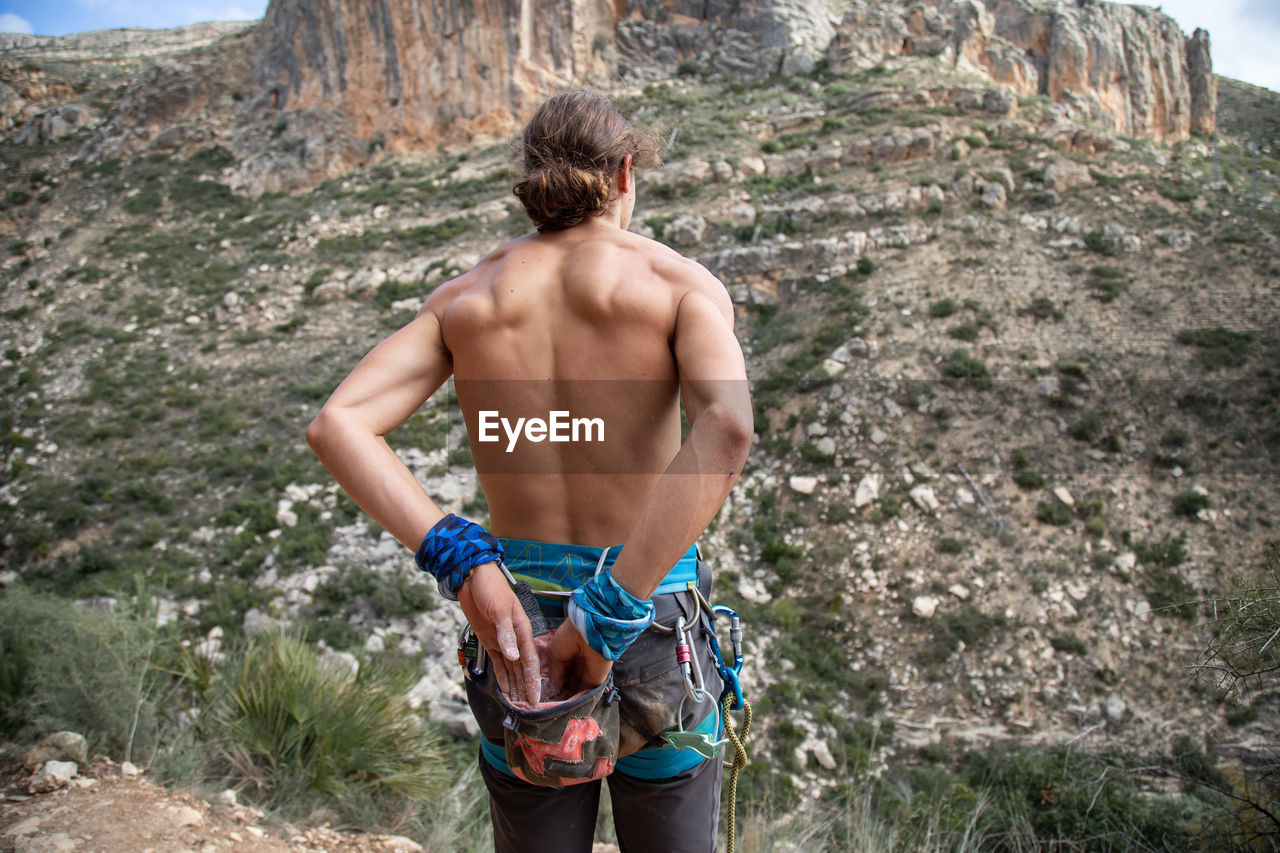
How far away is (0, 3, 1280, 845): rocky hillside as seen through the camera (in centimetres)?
722

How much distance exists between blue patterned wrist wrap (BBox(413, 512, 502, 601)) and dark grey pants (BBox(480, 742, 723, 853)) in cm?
55

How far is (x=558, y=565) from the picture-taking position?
1.33 metres

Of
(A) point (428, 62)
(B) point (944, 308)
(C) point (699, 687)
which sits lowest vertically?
(B) point (944, 308)

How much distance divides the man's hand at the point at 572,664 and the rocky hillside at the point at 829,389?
4.84 m

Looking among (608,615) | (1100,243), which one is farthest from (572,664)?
(1100,243)

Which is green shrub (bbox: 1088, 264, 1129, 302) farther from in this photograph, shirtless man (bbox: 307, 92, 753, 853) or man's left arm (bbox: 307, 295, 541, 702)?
man's left arm (bbox: 307, 295, 541, 702)

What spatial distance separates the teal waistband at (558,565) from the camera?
1.32 metres

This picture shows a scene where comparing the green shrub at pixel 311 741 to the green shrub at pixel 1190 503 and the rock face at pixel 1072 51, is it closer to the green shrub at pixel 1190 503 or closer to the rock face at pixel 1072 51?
the green shrub at pixel 1190 503

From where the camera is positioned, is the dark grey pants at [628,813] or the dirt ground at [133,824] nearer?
the dark grey pants at [628,813]

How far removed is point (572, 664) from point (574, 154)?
0.97 meters

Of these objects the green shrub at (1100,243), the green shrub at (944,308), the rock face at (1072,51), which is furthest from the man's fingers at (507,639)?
the rock face at (1072,51)

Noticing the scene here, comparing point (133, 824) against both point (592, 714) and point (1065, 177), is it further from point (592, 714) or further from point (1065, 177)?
point (1065, 177)

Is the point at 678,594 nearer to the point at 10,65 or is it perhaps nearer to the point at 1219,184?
the point at 1219,184

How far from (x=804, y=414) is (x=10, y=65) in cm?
3227
